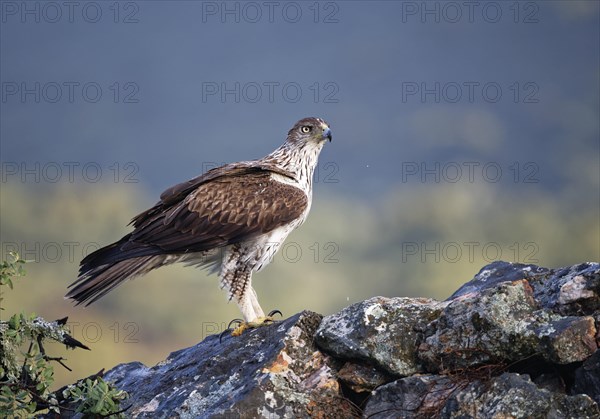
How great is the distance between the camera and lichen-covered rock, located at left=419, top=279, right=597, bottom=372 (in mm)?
5273

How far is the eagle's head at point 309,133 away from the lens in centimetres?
1011

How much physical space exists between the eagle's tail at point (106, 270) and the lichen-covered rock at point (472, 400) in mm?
3710

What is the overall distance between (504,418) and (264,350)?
83.1 inches

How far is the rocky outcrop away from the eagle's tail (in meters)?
1.97

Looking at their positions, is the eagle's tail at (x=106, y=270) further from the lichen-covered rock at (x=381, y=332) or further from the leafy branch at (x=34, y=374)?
the lichen-covered rock at (x=381, y=332)

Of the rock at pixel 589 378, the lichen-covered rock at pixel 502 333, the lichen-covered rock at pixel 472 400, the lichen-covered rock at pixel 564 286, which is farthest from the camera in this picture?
the lichen-covered rock at pixel 564 286

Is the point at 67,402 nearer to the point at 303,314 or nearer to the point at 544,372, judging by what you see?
the point at 303,314

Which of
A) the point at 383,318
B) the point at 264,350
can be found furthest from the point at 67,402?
the point at 383,318

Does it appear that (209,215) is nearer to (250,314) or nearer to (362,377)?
(250,314)

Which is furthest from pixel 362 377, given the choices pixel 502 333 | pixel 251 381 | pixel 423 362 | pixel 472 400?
pixel 502 333

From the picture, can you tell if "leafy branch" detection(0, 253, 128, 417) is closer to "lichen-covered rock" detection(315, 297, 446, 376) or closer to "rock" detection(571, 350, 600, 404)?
"lichen-covered rock" detection(315, 297, 446, 376)

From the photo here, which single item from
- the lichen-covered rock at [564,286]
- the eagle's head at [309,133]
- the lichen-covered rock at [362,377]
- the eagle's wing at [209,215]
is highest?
the eagle's head at [309,133]

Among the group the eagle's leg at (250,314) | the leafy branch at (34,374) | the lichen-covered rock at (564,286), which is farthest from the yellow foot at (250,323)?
the lichen-covered rock at (564,286)

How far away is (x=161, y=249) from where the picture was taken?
8.61 meters
